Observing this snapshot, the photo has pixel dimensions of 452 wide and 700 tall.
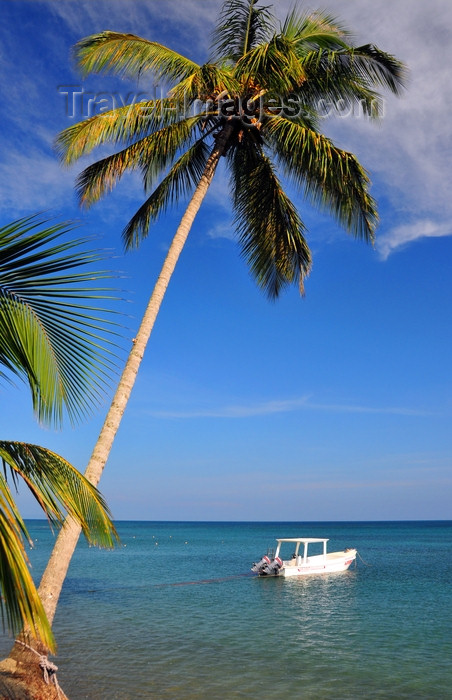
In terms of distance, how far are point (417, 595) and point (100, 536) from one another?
30.1 metres

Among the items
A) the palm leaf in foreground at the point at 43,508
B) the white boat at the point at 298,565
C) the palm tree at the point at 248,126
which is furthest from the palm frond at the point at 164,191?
the white boat at the point at 298,565

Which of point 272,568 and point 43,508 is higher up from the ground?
point 43,508

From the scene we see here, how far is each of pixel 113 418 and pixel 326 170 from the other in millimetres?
5929

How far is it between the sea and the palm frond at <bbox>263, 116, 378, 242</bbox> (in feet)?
34.0

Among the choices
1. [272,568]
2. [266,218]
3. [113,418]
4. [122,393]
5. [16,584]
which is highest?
[266,218]

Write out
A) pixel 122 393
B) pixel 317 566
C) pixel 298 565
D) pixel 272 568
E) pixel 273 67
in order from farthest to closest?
pixel 317 566, pixel 298 565, pixel 272 568, pixel 273 67, pixel 122 393

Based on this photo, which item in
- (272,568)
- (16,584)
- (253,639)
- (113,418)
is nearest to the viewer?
(16,584)

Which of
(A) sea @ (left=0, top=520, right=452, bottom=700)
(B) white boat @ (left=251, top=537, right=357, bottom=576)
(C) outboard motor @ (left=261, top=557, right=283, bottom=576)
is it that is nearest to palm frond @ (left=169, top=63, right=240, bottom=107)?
(A) sea @ (left=0, top=520, right=452, bottom=700)

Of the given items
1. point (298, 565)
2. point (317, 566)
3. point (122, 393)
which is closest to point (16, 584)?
point (122, 393)

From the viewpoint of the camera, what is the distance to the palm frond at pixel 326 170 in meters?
10.2

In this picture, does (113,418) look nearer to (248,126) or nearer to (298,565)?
(248,126)

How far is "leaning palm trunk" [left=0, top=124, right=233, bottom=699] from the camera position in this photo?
7027 mm

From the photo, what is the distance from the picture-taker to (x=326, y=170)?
1043cm

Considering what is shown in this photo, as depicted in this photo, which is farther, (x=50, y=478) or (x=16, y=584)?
(x=50, y=478)
